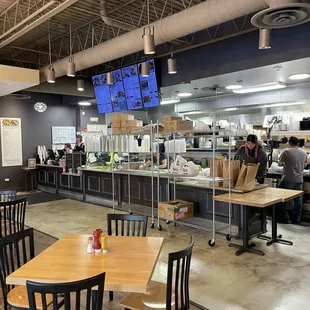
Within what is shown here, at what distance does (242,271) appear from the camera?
3812mm

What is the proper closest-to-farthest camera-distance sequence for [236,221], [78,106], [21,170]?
[236,221]
[21,170]
[78,106]

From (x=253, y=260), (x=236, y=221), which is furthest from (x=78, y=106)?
(x=253, y=260)

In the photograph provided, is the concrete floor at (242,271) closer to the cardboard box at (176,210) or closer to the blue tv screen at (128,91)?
the cardboard box at (176,210)

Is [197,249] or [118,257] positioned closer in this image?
[118,257]

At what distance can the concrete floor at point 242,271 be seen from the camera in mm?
3137

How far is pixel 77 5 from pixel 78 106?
20.5 feet

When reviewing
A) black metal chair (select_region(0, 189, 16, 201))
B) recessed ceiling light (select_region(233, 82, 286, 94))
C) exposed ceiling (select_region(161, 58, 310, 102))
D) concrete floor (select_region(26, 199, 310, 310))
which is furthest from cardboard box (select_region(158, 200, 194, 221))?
recessed ceiling light (select_region(233, 82, 286, 94))

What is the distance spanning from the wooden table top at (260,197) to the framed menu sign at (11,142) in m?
8.25

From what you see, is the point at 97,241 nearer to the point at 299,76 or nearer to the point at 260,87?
the point at 299,76

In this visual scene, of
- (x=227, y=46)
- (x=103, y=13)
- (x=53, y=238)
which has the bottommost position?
(x=53, y=238)

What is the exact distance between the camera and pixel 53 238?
526cm

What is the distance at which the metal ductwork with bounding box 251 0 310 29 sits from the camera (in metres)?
3.01

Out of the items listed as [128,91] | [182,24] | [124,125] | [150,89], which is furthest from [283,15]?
[128,91]

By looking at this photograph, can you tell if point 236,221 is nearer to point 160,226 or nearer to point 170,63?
point 160,226
